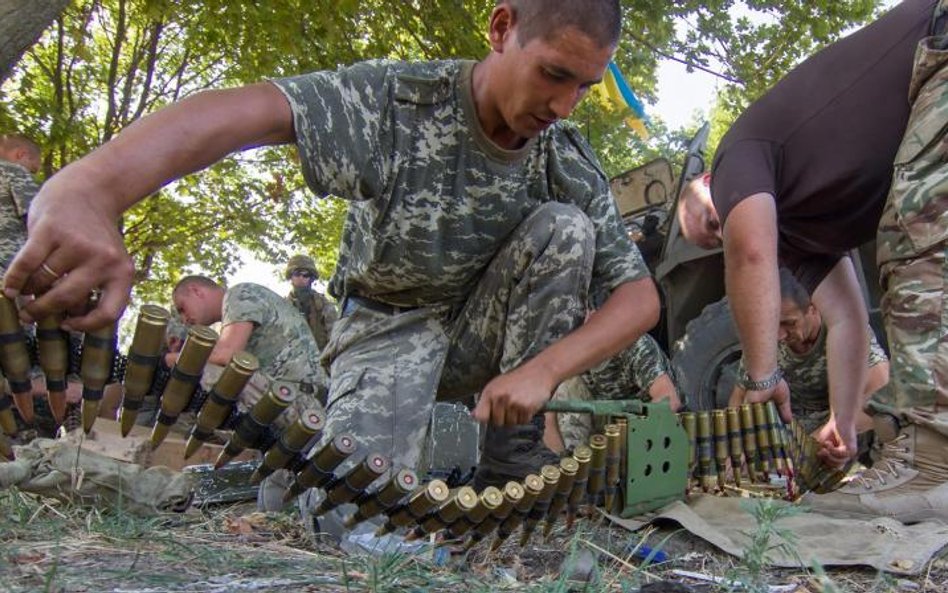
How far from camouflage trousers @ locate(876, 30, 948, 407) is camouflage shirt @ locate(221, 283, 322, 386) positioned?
3.89 metres

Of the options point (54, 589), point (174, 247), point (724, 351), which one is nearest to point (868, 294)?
point (724, 351)

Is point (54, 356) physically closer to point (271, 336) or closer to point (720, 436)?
point (720, 436)

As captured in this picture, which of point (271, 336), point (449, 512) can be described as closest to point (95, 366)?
point (449, 512)

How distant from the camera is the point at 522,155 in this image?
3555 millimetres

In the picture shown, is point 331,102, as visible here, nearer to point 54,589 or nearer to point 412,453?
point 412,453

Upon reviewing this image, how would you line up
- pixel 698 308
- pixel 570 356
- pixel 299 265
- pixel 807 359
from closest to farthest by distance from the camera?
pixel 570 356 < pixel 807 359 < pixel 698 308 < pixel 299 265

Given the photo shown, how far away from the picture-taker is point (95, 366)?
2396mm

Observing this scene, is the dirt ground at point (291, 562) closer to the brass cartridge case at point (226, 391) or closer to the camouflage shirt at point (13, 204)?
the brass cartridge case at point (226, 391)

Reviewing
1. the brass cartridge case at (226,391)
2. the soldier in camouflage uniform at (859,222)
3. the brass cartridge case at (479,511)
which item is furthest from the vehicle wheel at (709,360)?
the brass cartridge case at (226,391)

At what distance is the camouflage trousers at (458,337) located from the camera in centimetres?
352

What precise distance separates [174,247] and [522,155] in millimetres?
13445

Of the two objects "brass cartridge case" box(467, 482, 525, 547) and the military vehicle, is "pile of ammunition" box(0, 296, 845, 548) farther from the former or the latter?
the military vehicle

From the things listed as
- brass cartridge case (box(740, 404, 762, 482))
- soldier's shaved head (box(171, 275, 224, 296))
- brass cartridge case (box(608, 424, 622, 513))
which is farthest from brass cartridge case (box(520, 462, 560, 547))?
soldier's shaved head (box(171, 275, 224, 296))

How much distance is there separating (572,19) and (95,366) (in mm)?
1843
